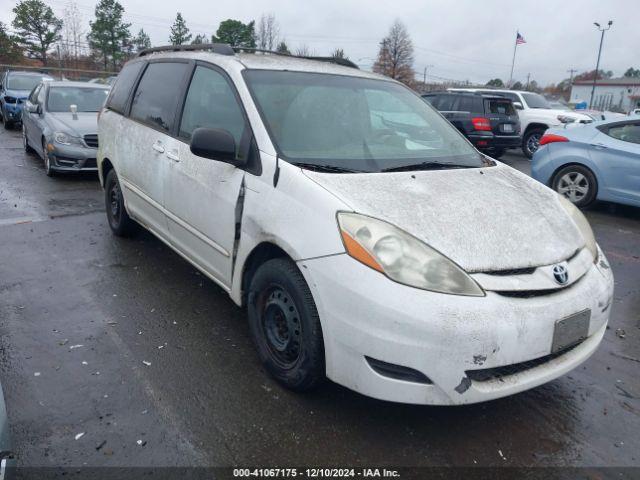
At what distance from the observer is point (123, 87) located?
5180mm

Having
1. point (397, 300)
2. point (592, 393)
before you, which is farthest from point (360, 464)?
point (592, 393)

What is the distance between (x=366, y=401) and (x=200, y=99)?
2.44 metres

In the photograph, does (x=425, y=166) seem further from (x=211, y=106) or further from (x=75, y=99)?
(x=75, y=99)

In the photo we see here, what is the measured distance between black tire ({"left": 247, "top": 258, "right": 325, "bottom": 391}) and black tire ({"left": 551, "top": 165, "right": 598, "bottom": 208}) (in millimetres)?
6282

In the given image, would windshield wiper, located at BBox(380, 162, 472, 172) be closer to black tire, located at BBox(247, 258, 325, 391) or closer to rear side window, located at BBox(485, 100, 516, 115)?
black tire, located at BBox(247, 258, 325, 391)

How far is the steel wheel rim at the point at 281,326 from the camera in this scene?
2.77m

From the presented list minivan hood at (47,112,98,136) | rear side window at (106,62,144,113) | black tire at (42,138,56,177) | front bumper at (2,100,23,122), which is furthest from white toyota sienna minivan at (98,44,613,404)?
front bumper at (2,100,23,122)

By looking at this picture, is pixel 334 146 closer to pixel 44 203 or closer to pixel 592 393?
pixel 592 393

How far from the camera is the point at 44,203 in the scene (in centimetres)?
696

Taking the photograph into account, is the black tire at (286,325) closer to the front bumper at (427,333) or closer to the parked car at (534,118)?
the front bumper at (427,333)

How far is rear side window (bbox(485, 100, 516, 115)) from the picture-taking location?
13258 millimetres

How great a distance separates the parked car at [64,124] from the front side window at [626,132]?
7961 mm

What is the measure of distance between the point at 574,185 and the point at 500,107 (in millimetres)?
6227

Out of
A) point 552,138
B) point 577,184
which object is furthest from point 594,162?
Answer: point 552,138
